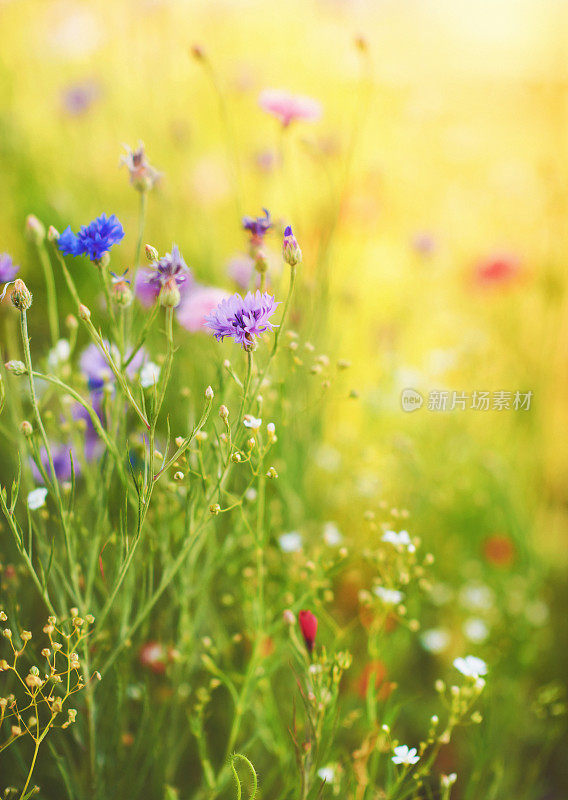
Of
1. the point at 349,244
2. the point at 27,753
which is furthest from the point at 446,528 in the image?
the point at 349,244

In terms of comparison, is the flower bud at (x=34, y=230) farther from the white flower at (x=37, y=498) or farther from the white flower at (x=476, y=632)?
the white flower at (x=476, y=632)

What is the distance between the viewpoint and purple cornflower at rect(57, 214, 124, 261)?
52 cm

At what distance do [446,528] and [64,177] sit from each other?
1244 mm

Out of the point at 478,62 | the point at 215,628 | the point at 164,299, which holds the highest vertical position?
the point at 478,62

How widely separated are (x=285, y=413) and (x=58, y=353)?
271mm

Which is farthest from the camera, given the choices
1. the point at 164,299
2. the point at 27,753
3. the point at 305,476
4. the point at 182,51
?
the point at 182,51

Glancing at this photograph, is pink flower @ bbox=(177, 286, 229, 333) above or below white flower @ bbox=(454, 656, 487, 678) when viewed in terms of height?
above

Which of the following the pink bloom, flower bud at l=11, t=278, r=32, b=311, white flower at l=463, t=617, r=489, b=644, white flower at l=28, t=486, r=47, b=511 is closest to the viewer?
flower bud at l=11, t=278, r=32, b=311

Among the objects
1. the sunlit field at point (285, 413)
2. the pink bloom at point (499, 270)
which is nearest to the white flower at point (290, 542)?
the sunlit field at point (285, 413)

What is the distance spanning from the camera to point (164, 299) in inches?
19.3

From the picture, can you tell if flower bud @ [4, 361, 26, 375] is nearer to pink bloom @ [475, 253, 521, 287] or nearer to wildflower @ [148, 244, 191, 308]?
wildflower @ [148, 244, 191, 308]

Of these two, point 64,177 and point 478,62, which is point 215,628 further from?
point 478,62

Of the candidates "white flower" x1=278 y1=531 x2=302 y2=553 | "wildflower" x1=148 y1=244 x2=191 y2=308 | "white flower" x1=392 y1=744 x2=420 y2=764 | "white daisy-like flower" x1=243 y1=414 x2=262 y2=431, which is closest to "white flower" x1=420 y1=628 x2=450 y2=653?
"white flower" x1=278 y1=531 x2=302 y2=553

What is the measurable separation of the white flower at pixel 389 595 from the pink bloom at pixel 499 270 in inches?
33.4
